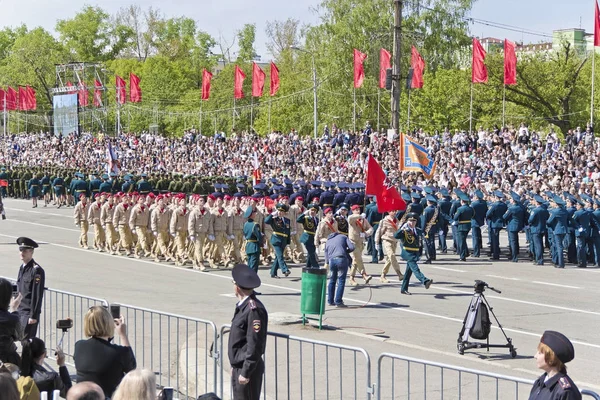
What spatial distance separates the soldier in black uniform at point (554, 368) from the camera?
6418 millimetres

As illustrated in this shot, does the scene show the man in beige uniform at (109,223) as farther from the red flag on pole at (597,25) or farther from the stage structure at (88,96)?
the stage structure at (88,96)

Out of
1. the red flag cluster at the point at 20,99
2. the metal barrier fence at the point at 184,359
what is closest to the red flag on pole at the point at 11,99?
the red flag cluster at the point at 20,99

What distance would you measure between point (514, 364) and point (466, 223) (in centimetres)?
1193

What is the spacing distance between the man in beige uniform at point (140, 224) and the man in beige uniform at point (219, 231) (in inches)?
95.5

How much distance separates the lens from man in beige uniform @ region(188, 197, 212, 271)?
22344 mm

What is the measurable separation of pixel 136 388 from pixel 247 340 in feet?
9.04

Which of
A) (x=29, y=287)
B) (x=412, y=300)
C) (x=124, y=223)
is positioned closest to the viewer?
(x=29, y=287)

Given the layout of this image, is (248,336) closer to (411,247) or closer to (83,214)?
(411,247)

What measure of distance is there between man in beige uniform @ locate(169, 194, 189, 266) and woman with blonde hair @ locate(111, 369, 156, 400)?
57.1ft

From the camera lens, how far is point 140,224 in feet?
80.2

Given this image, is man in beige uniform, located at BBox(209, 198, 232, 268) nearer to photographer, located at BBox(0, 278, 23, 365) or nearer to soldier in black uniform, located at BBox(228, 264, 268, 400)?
photographer, located at BBox(0, 278, 23, 365)

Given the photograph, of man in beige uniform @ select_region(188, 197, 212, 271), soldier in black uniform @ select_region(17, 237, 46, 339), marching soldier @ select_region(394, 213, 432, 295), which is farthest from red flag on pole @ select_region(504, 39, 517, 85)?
soldier in black uniform @ select_region(17, 237, 46, 339)

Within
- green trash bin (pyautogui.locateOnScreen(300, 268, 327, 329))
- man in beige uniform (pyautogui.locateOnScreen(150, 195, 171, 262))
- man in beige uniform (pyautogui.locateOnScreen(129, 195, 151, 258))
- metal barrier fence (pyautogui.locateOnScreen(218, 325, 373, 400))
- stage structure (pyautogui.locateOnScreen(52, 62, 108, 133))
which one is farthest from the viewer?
stage structure (pyautogui.locateOnScreen(52, 62, 108, 133))

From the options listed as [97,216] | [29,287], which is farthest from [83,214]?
[29,287]
